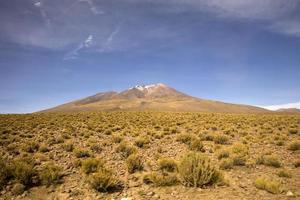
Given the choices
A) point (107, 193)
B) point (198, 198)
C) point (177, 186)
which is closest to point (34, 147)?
point (107, 193)

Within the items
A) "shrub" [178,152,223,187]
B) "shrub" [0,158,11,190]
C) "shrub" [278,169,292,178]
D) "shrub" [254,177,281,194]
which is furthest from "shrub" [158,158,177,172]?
"shrub" [0,158,11,190]

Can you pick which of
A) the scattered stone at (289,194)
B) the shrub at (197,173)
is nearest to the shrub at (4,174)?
the shrub at (197,173)

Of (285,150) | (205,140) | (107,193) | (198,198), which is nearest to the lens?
(198,198)

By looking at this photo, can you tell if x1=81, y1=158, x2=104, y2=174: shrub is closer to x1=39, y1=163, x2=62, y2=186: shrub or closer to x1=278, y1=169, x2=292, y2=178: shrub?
x1=39, y1=163, x2=62, y2=186: shrub

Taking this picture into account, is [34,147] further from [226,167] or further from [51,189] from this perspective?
[226,167]

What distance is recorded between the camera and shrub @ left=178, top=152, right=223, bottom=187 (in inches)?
289

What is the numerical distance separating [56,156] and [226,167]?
7.84 meters

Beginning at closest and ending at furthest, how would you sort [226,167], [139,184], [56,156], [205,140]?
[139,184], [226,167], [56,156], [205,140]

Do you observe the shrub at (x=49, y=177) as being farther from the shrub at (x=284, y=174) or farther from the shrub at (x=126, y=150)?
the shrub at (x=284, y=174)

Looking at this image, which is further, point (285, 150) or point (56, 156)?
point (285, 150)

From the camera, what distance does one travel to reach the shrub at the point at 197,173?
24.1 ft

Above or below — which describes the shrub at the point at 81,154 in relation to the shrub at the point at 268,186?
above

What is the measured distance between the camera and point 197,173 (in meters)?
7.38

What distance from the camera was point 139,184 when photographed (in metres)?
7.80
